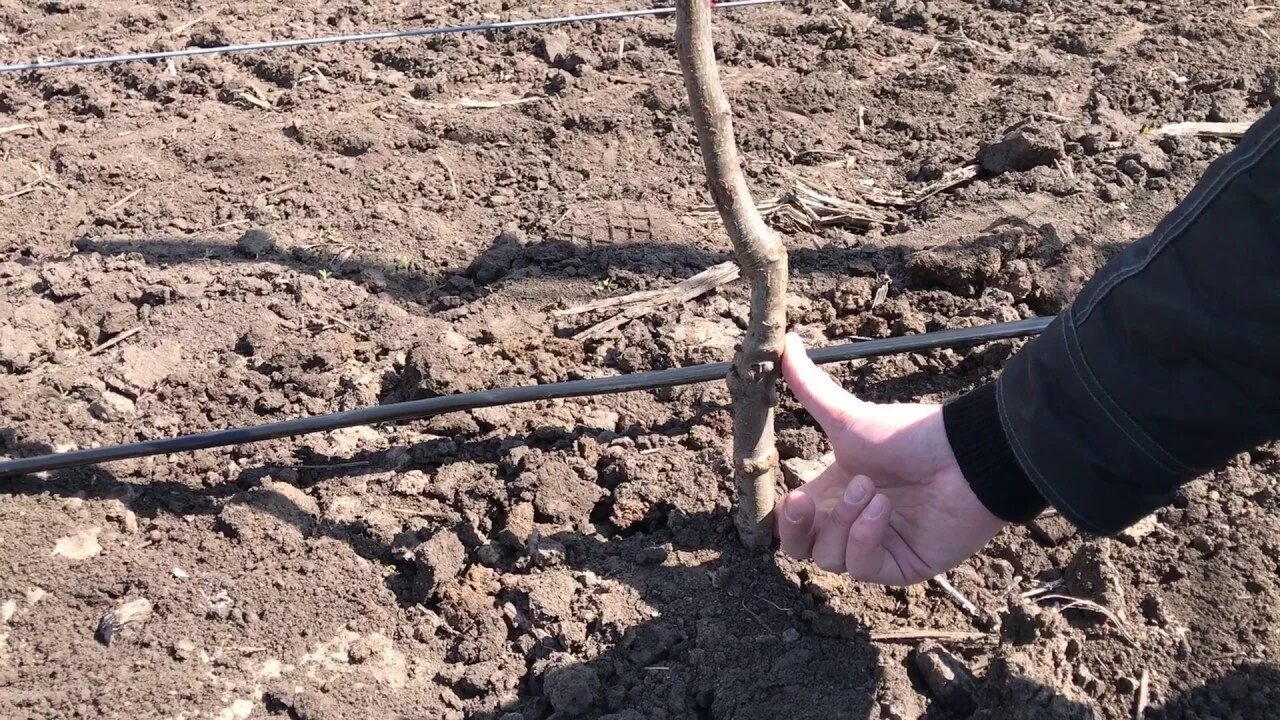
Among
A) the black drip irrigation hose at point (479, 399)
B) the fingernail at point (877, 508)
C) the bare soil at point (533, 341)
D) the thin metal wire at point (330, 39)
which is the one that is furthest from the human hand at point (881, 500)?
the thin metal wire at point (330, 39)

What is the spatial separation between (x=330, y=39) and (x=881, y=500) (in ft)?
11.3

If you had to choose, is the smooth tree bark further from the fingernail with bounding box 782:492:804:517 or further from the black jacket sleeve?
the black jacket sleeve

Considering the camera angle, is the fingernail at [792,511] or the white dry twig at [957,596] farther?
the white dry twig at [957,596]

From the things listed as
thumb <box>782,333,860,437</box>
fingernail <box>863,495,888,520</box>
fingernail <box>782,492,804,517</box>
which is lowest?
fingernail <box>782,492,804,517</box>

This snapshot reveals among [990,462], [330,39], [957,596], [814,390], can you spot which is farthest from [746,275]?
[330,39]

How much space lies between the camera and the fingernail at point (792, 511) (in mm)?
2139

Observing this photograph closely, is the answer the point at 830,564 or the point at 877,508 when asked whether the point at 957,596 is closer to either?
the point at 830,564

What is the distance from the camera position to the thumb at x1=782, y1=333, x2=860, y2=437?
2.15m

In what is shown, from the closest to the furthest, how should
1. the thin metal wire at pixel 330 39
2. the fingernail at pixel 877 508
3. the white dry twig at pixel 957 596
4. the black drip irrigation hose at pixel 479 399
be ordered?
the fingernail at pixel 877 508 → the white dry twig at pixel 957 596 → the black drip irrigation hose at pixel 479 399 → the thin metal wire at pixel 330 39

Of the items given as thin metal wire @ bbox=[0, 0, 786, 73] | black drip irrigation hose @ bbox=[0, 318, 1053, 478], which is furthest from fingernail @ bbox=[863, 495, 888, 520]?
Result: thin metal wire @ bbox=[0, 0, 786, 73]

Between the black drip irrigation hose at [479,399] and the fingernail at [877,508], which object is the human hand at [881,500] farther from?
the black drip irrigation hose at [479,399]

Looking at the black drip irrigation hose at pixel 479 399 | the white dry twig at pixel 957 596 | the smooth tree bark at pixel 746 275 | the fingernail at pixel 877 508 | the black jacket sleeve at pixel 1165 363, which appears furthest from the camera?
the black drip irrigation hose at pixel 479 399

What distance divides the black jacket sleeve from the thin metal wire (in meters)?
3.14

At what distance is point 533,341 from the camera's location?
3.06 metres
